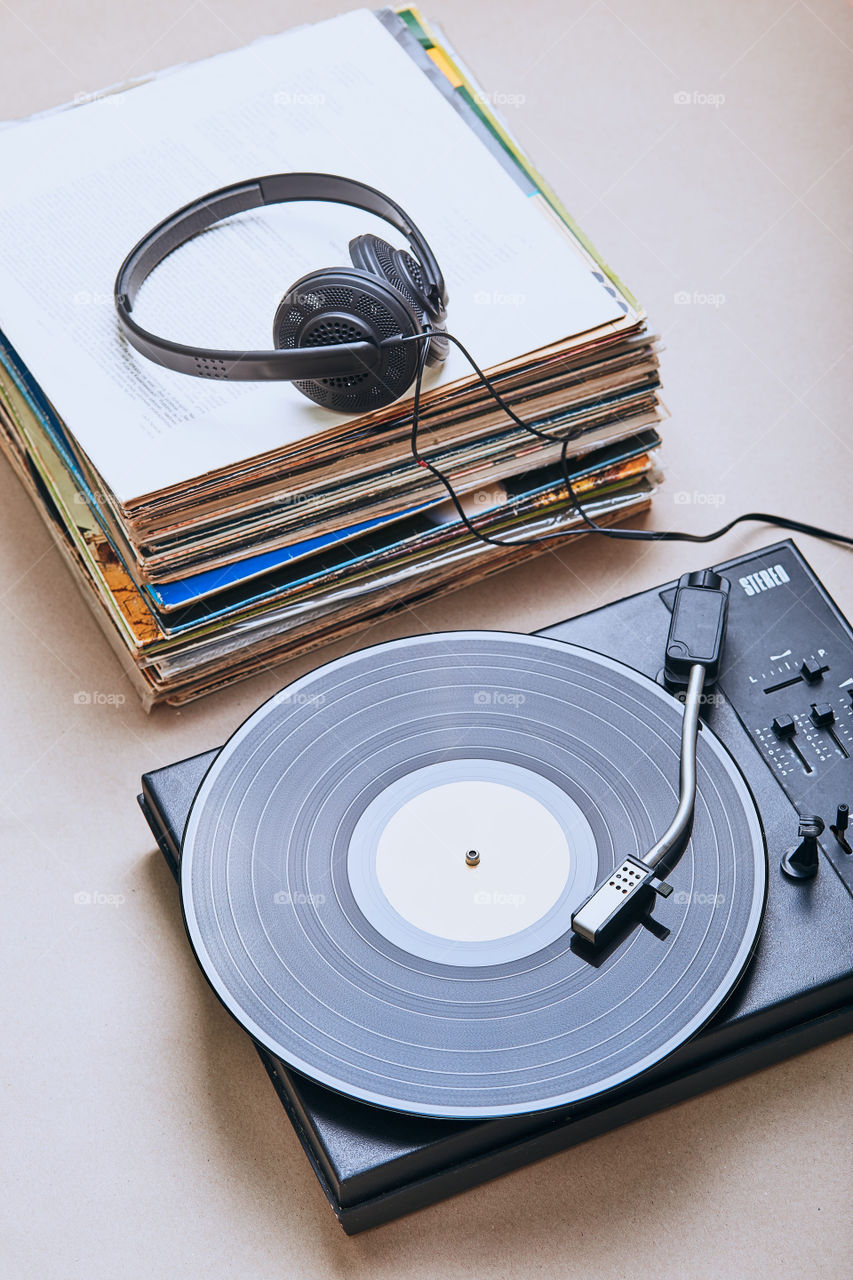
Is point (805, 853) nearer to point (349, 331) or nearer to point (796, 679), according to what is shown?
point (796, 679)

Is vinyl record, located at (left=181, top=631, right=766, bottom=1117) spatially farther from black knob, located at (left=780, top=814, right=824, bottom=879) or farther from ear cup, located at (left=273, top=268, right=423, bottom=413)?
ear cup, located at (left=273, top=268, right=423, bottom=413)

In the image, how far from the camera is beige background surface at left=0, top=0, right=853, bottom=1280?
780 mm

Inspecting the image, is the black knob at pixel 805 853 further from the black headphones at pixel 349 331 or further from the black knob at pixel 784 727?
the black headphones at pixel 349 331

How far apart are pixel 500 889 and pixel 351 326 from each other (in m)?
0.40

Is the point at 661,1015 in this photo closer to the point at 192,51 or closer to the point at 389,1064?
the point at 389,1064

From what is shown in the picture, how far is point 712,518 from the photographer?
1135 millimetres

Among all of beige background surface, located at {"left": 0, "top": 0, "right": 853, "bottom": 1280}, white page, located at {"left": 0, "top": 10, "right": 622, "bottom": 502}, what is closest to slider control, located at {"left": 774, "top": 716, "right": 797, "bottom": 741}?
beige background surface, located at {"left": 0, "top": 0, "right": 853, "bottom": 1280}

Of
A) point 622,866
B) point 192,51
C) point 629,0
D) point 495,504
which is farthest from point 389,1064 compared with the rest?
point 629,0

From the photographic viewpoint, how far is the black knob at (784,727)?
0.88 metres

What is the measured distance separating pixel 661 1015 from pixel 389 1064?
15 cm

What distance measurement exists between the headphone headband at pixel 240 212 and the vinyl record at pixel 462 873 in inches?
8.2

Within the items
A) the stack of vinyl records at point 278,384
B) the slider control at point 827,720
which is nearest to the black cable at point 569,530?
the stack of vinyl records at point 278,384

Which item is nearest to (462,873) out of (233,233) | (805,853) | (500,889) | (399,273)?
(500,889)

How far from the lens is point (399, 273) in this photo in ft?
3.22
